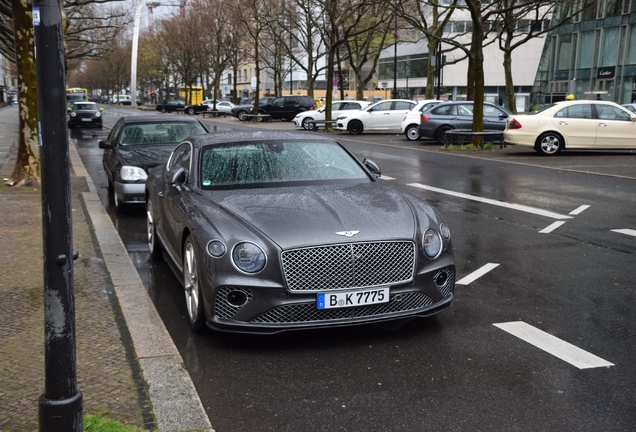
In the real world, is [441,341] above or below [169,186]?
below

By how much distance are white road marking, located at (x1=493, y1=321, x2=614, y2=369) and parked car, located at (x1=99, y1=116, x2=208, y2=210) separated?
6852 mm

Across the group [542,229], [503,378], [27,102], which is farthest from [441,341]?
[27,102]

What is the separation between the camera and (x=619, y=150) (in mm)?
21484

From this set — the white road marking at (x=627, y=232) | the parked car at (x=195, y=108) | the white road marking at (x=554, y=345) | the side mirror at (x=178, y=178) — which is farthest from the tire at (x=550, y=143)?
the parked car at (x=195, y=108)

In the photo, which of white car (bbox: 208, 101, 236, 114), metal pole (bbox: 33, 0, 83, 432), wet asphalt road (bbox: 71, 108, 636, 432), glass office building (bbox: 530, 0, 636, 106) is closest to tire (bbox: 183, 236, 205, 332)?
wet asphalt road (bbox: 71, 108, 636, 432)

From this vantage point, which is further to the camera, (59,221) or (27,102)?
(27,102)

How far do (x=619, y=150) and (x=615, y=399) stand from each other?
19.0 metres

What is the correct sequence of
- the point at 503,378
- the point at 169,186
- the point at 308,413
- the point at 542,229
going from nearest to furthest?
1. the point at 308,413
2. the point at 503,378
3. the point at 169,186
4. the point at 542,229

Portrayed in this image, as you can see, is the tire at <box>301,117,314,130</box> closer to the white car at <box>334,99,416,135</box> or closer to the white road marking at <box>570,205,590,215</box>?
the white car at <box>334,99,416,135</box>

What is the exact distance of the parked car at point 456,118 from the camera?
83.7 ft

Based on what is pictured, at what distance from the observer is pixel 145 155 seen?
11414mm

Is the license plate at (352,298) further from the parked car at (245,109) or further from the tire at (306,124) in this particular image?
the parked car at (245,109)

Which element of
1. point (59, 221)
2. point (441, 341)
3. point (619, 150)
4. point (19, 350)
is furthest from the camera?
point (619, 150)

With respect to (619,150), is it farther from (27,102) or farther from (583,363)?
(583,363)
